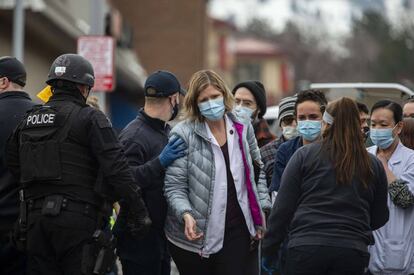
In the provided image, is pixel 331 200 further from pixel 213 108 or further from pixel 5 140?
pixel 5 140

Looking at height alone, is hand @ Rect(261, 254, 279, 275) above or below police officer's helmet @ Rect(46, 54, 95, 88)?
below

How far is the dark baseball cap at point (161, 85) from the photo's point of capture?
28.7 ft

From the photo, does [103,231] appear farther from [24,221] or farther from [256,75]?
[256,75]

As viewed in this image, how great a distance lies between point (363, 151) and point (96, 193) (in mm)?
1948

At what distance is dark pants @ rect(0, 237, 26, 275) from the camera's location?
871 centimetres

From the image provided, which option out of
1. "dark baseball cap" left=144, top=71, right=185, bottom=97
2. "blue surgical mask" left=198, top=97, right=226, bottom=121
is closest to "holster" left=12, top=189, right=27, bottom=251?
"dark baseball cap" left=144, top=71, right=185, bottom=97

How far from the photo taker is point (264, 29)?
112 metres

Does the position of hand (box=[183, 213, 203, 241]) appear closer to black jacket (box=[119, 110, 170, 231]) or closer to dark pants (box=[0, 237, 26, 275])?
black jacket (box=[119, 110, 170, 231])

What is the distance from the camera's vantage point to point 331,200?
746cm

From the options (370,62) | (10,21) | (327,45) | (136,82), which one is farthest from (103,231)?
(327,45)

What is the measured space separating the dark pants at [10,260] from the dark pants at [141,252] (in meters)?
0.78

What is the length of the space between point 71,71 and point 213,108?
109 centimetres

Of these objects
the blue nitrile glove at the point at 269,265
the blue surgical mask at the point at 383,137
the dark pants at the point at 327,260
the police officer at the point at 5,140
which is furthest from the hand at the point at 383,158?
A: the police officer at the point at 5,140

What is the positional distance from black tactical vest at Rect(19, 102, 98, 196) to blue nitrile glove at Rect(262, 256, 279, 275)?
1385 mm
